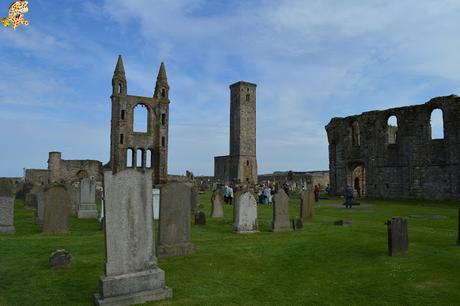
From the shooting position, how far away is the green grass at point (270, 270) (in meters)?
5.39

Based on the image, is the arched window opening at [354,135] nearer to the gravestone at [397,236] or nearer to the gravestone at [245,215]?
the gravestone at [245,215]

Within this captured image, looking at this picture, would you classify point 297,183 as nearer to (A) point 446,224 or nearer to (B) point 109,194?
(A) point 446,224

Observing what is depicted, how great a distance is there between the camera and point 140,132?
38.4 m

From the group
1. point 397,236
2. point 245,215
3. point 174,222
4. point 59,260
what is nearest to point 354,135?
point 245,215

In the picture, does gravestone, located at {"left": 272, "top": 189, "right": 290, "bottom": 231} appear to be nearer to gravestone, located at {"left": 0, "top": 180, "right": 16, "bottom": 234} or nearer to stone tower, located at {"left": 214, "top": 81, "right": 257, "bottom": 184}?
gravestone, located at {"left": 0, "top": 180, "right": 16, "bottom": 234}

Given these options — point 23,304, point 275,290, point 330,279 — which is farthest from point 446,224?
point 23,304

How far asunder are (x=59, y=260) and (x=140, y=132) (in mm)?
32368

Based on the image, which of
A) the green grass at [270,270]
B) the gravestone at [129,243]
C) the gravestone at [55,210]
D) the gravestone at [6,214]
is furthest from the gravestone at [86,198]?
the gravestone at [129,243]

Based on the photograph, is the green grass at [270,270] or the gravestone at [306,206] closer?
the green grass at [270,270]

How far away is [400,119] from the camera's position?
28.0 m

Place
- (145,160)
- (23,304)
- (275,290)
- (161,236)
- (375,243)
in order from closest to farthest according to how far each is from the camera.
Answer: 1. (23,304)
2. (275,290)
3. (161,236)
4. (375,243)
5. (145,160)

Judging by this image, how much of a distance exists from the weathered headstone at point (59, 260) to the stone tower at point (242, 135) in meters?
42.5

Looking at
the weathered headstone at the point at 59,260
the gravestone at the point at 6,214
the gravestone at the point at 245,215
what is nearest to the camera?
the weathered headstone at the point at 59,260

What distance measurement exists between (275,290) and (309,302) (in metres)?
0.67
